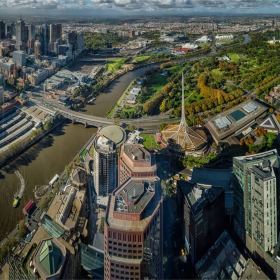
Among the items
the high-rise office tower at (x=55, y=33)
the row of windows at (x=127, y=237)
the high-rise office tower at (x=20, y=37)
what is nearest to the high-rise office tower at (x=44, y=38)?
the high-rise office tower at (x=55, y=33)

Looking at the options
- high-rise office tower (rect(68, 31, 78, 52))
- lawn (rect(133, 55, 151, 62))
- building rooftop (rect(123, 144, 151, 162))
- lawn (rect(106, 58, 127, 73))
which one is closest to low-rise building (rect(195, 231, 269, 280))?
building rooftop (rect(123, 144, 151, 162))

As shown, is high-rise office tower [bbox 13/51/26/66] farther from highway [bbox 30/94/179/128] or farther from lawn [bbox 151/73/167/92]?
lawn [bbox 151/73/167/92]

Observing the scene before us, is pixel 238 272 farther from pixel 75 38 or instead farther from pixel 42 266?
pixel 75 38

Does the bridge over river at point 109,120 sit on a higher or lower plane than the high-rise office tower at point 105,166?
lower

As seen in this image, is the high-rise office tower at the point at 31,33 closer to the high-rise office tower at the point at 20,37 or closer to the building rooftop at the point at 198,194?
the high-rise office tower at the point at 20,37

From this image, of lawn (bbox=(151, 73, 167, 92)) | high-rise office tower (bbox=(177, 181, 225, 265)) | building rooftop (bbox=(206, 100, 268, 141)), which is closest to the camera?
high-rise office tower (bbox=(177, 181, 225, 265))

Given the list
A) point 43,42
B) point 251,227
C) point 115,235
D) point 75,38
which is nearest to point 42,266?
point 115,235
